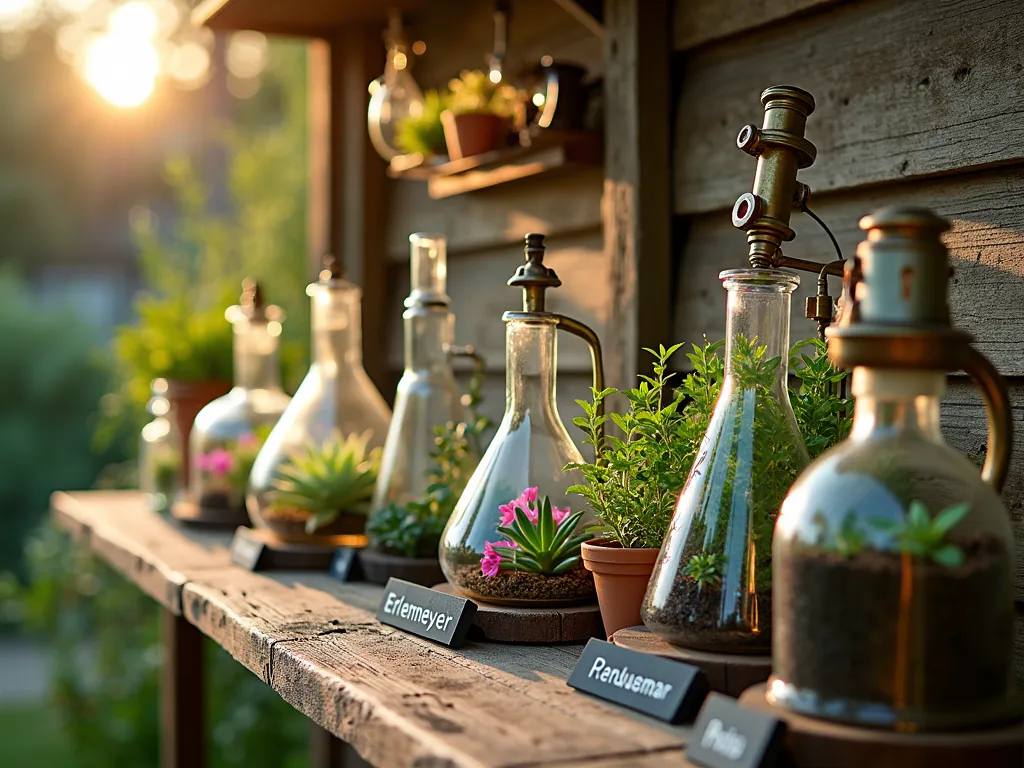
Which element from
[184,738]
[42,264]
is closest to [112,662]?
[184,738]

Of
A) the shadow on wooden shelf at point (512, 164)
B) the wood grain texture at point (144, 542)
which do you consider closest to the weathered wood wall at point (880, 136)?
the shadow on wooden shelf at point (512, 164)

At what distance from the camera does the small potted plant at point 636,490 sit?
0.97 m

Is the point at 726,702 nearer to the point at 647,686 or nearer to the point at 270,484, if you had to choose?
the point at 647,686

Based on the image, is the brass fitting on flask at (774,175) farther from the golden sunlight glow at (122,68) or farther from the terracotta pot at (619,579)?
the golden sunlight glow at (122,68)

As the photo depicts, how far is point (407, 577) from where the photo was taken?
4.32ft

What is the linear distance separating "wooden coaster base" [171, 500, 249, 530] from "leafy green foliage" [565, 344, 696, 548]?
3.35 ft

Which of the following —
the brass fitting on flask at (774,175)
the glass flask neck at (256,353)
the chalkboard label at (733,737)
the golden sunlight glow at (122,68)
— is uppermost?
the golden sunlight glow at (122,68)

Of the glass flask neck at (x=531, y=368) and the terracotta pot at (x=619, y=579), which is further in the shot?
the glass flask neck at (x=531, y=368)

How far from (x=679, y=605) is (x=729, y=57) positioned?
0.76m

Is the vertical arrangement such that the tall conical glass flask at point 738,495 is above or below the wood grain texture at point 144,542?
above

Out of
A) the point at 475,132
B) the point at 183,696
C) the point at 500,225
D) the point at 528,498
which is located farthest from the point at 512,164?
the point at 183,696

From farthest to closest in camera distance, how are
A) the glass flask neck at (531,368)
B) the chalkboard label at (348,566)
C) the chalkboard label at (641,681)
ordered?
the chalkboard label at (348,566) → the glass flask neck at (531,368) → the chalkboard label at (641,681)

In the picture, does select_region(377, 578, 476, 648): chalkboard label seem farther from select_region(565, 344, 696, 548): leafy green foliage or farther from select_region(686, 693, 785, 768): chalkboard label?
select_region(686, 693, 785, 768): chalkboard label

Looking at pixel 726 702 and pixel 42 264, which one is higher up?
pixel 42 264
